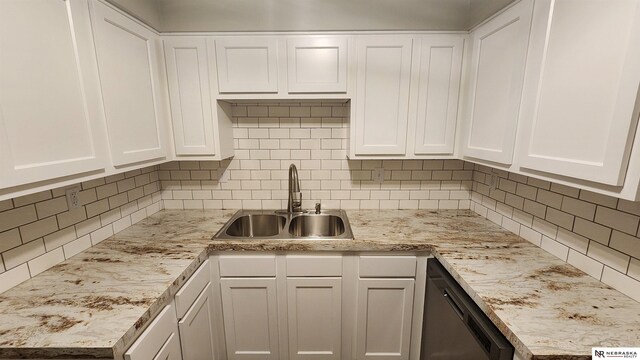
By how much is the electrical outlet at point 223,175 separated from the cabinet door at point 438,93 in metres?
1.39

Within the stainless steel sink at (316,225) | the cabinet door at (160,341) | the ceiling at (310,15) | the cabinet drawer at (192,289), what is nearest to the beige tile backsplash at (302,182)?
the stainless steel sink at (316,225)

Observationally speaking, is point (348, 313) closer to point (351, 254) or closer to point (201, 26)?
point (351, 254)

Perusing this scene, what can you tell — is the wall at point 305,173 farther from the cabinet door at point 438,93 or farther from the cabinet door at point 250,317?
the cabinet door at point 250,317

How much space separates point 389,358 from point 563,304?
1.07 meters

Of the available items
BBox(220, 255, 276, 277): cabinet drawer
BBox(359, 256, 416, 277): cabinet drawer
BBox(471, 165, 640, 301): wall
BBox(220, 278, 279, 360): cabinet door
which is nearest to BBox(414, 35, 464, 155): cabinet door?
BBox(471, 165, 640, 301): wall

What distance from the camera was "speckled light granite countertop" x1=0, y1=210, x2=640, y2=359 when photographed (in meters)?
0.75

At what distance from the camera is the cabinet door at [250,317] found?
4.98ft

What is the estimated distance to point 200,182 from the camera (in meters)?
1.98

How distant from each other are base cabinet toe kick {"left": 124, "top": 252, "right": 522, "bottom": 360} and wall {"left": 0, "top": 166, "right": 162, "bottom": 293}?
63 centimetres

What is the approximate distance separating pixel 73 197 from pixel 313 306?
139cm

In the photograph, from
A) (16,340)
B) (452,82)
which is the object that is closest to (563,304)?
(452,82)

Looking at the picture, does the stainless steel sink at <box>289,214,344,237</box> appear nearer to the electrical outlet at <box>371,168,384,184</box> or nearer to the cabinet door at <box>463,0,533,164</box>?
the electrical outlet at <box>371,168,384,184</box>

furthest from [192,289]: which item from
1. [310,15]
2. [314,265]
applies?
[310,15]

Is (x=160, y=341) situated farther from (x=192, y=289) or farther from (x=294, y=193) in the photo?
(x=294, y=193)
